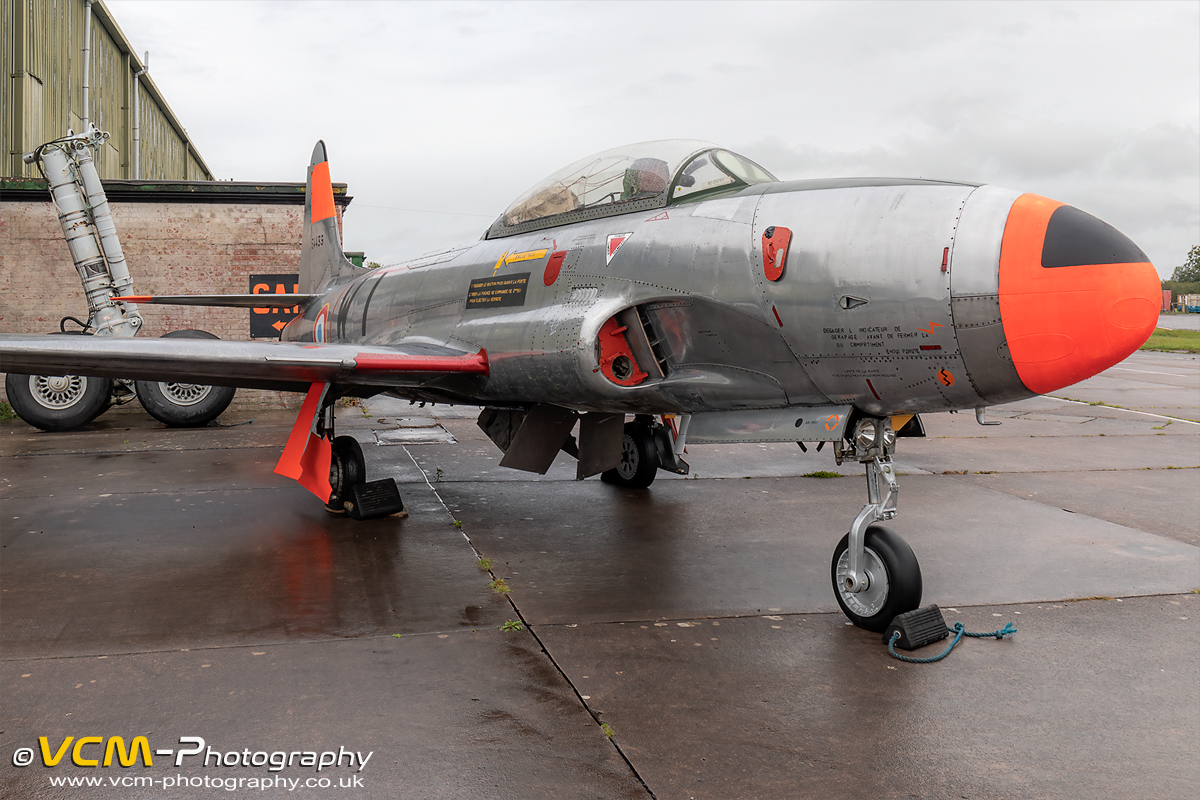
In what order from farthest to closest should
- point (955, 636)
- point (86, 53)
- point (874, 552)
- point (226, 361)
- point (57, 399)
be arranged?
point (86, 53) < point (57, 399) < point (226, 361) < point (874, 552) < point (955, 636)

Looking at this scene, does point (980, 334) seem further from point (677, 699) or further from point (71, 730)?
point (71, 730)

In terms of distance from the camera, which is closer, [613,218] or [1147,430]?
[613,218]

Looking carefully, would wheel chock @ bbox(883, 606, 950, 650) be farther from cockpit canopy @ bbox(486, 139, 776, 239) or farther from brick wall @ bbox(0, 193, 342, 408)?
brick wall @ bbox(0, 193, 342, 408)

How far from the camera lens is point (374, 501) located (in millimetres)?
6805

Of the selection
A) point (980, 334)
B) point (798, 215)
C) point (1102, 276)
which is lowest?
point (980, 334)

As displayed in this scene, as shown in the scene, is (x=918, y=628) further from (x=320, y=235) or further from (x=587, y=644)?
(x=320, y=235)

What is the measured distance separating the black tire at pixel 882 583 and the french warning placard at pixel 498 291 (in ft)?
8.70

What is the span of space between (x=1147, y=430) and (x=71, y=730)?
44.7 feet

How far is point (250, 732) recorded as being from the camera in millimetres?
3146

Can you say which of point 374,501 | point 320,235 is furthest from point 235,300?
point 374,501

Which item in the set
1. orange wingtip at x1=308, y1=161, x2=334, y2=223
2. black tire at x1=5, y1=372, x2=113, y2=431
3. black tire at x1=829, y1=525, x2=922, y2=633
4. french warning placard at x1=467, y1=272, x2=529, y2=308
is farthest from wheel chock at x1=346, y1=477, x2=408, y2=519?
black tire at x1=5, y1=372, x2=113, y2=431

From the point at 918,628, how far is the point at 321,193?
9.13 m

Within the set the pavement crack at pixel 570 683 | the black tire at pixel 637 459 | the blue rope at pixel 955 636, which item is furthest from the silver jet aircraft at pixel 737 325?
the black tire at pixel 637 459

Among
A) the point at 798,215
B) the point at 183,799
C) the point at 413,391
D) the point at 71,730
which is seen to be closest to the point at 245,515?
the point at 413,391
